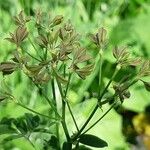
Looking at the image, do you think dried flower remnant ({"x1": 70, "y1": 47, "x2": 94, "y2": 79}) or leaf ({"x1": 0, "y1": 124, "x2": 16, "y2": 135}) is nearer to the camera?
dried flower remnant ({"x1": 70, "y1": 47, "x2": 94, "y2": 79})

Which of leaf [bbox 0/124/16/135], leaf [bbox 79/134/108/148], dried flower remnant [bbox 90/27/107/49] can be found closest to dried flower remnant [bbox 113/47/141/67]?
dried flower remnant [bbox 90/27/107/49]

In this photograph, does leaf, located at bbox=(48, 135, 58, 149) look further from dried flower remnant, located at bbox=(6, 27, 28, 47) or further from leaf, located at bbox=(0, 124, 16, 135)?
dried flower remnant, located at bbox=(6, 27, 28, 47)

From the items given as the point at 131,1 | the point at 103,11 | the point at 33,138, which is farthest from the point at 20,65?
the point at 131,1

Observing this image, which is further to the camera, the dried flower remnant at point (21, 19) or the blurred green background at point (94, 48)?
the blurred green background at point (94, 48)

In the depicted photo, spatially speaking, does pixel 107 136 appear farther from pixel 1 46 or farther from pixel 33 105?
pixel 1 46

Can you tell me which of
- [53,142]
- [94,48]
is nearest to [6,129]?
[53,142]

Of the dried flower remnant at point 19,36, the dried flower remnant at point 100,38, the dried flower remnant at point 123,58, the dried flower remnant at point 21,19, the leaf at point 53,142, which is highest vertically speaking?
the dried flower remnant at point 21,19

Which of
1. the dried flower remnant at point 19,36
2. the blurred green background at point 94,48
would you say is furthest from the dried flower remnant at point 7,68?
the blurred green background at point 94,48

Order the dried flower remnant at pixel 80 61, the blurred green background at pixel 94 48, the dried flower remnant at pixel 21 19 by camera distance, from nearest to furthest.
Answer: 1. the dried flower remnant at pixel 80 61
2. the dried flower remnant at pixel 21 19
3. the blurred green background at pixel 94 48

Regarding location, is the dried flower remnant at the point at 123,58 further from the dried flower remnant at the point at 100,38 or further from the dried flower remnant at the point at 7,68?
the dried flower remnant at the point at 7,68
